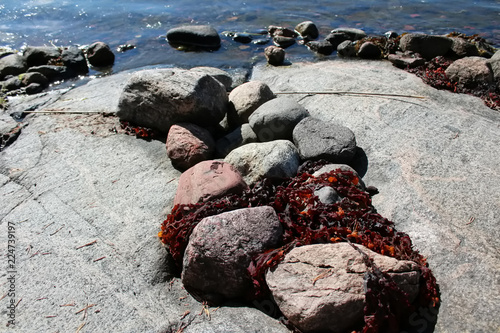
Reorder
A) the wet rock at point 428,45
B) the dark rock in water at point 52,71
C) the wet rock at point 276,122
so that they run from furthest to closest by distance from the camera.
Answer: the dark rock in water at point 52,71 → the wet rock at point 428,45 → the wet rock at point 276,122

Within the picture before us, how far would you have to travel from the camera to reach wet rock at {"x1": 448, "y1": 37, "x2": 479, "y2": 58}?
27.7 feet

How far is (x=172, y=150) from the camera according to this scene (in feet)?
16.2

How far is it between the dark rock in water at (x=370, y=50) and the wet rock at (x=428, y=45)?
2.11ft

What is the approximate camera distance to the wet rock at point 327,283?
2.76m

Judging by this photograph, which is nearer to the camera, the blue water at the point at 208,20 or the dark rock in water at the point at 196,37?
the blue water at the point at 208,20

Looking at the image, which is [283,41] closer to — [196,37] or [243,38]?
[243,38]

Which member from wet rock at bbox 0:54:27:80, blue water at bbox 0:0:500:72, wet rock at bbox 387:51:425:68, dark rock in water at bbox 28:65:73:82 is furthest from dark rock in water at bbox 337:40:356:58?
wet rock at bbox 0:54:27:80

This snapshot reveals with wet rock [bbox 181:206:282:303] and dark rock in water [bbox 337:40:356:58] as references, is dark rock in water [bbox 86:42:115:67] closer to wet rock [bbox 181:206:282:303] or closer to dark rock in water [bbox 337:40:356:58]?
dark rock in water [bbox 337:40:356:58]

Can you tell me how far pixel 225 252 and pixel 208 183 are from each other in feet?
3.27

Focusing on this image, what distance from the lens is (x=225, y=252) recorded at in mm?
3273

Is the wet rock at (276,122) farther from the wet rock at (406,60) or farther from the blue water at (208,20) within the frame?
the blue water at (208,20)

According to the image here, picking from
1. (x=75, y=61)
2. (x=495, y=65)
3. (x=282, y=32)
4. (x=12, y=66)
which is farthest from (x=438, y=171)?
(x=12, y=66)

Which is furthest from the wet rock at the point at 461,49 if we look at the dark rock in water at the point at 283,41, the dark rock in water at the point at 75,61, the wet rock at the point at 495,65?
the dark rock in water at the point at 75,61

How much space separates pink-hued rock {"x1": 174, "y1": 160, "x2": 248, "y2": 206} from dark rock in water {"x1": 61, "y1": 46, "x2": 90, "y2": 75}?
7.09 m
